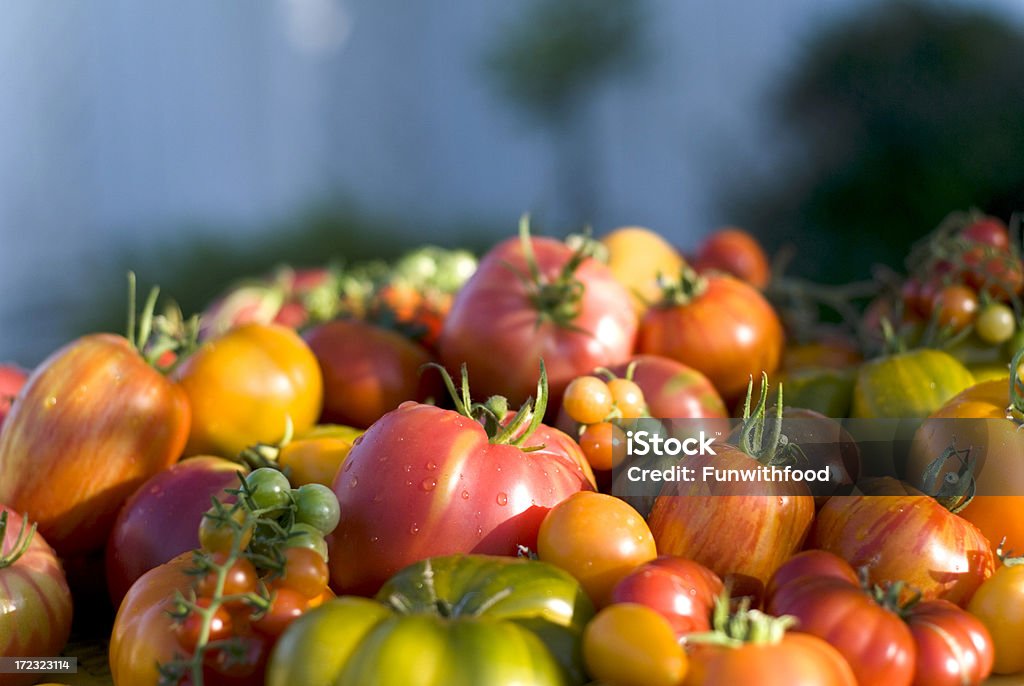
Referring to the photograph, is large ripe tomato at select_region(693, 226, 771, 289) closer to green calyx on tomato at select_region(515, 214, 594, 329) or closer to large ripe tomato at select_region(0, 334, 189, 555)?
green calyx on tomato at select_region(515, 214, 594, 329)

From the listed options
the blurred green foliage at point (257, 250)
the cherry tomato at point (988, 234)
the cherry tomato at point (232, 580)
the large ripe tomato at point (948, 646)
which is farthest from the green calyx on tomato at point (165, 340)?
the blurred green foliage at point (257, 250)

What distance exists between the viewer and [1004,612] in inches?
36.6

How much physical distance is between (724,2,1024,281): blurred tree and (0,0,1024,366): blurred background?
13mm

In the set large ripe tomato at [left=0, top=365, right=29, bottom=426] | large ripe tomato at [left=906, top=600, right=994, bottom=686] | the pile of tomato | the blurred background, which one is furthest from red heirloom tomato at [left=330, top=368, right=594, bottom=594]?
the blurred background

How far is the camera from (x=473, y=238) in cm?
519

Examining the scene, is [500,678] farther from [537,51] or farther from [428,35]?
[428,35]

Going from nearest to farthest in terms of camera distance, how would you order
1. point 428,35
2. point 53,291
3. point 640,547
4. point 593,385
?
point 640,547 → point 593,385 → point 53,291 → point 428,35

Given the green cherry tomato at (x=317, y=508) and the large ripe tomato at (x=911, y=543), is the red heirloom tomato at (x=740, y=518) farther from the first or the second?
the green cherry tomato at (x=317, y=508)

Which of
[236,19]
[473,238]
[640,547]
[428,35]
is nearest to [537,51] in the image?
[428,35]

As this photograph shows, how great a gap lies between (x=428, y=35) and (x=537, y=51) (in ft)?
2.33

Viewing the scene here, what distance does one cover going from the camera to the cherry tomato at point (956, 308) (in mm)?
1514

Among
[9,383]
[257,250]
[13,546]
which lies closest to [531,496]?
[13,546]

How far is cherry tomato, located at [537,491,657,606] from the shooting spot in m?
0.93

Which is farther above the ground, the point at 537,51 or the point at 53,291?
the point at 537,51
